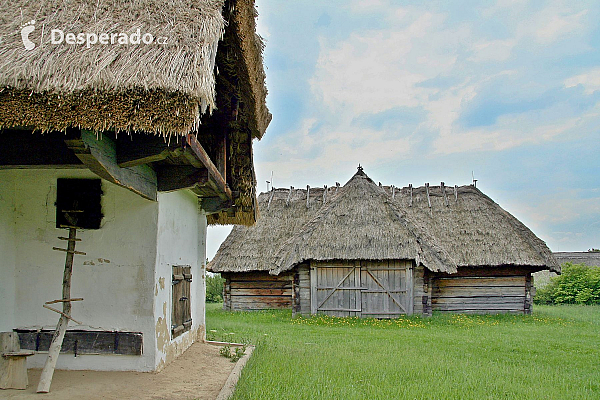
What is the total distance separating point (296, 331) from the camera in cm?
1208

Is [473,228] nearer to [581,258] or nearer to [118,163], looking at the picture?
[118,163]

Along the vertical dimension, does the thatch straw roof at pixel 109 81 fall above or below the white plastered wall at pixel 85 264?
above

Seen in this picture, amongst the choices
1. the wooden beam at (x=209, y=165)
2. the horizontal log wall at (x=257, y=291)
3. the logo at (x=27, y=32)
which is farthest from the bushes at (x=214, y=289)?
the logo at (x=27, y=32)

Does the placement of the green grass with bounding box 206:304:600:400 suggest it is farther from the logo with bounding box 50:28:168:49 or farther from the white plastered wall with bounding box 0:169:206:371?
the logo with bounding box 50:28:168:49

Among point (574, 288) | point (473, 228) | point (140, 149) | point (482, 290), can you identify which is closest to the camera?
point (140, 149)

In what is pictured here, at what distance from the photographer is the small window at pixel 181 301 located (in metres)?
6.63

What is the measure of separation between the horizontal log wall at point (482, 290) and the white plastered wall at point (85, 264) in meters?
12.8

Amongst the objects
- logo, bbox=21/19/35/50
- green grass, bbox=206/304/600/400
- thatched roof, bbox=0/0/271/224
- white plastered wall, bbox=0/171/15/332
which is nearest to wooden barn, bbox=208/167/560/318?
green grass, bbox=206/304/600/400

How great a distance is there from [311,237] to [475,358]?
775cm

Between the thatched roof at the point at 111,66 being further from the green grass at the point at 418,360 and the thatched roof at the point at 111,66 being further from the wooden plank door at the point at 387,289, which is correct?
the wooden plank door at the point at 387,289

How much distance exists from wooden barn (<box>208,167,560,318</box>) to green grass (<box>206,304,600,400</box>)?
3.96 ft

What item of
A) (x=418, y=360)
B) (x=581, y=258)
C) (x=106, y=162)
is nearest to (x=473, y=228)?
(x=418, y=360)

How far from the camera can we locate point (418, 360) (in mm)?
7957

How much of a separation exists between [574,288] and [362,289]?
13639 millimetres
